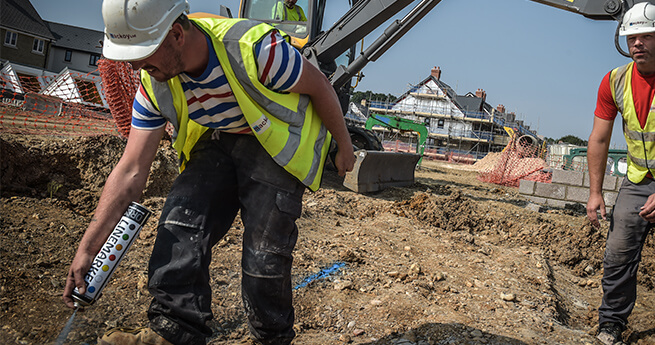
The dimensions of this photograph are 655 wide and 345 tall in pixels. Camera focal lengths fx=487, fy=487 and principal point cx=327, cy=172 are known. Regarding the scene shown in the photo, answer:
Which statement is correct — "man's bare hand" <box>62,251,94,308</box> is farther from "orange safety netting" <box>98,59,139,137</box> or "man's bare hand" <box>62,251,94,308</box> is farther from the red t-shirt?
"orange safety netting" <box>98,59,139,137</box>

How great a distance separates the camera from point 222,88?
1.95 meters

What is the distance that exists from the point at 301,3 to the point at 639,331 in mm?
6765

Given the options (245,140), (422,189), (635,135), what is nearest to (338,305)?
(245,140)

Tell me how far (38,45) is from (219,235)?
43.4 meters

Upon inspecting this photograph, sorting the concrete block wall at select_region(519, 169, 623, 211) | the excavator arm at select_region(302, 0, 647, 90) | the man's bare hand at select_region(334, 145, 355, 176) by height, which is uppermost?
the excavator arm at select_region(302, 0, 647, 90)

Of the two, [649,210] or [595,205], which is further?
[595,205]

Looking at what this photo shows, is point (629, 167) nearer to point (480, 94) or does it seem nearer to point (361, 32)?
point (361, 32)

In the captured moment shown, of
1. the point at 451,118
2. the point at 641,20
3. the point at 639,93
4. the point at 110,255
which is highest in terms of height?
the point at 451,118

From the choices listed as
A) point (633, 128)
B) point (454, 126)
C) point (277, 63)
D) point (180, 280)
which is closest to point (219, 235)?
point (180, 280)

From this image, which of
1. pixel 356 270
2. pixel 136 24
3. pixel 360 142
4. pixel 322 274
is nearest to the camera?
pixel 136 24

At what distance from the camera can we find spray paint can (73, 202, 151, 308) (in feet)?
6.13

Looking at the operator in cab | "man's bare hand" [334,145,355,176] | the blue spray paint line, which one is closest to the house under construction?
the operator in cab

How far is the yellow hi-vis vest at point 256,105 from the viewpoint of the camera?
6.27 feet

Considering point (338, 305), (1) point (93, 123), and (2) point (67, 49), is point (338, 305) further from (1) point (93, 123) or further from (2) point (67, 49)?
(2) point (67, 49)
